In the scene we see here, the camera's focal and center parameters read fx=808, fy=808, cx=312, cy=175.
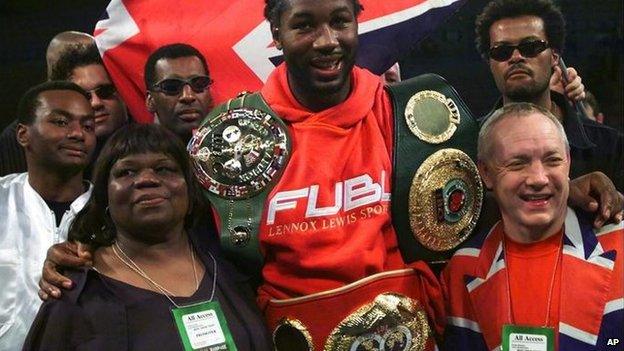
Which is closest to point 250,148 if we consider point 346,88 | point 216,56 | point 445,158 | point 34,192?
point 346,88

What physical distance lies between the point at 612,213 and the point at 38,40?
277 cm

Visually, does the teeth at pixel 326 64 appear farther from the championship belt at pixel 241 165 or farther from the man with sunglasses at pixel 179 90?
the man with sunglasses at pixel 179 90

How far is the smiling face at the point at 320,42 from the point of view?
63.6 inches

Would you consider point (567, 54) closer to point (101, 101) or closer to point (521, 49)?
point (521, 49)

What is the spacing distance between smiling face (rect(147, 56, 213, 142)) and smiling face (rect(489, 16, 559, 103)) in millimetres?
833

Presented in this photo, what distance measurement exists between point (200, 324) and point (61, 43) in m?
1.54

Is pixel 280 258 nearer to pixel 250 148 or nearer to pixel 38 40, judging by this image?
pixel 250 148

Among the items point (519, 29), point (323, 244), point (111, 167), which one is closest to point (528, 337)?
point (323, 244)

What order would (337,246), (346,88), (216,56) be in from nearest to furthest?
1. (337,246)
2. (346,88)
3. (216,56)

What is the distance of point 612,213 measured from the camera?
1.63 m

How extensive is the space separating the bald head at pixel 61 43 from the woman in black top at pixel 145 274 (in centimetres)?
119

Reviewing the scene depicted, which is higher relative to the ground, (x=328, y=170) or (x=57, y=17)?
(x=57, y=17)

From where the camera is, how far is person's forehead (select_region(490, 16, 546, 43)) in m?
2.26

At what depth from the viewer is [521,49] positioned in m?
2.23
